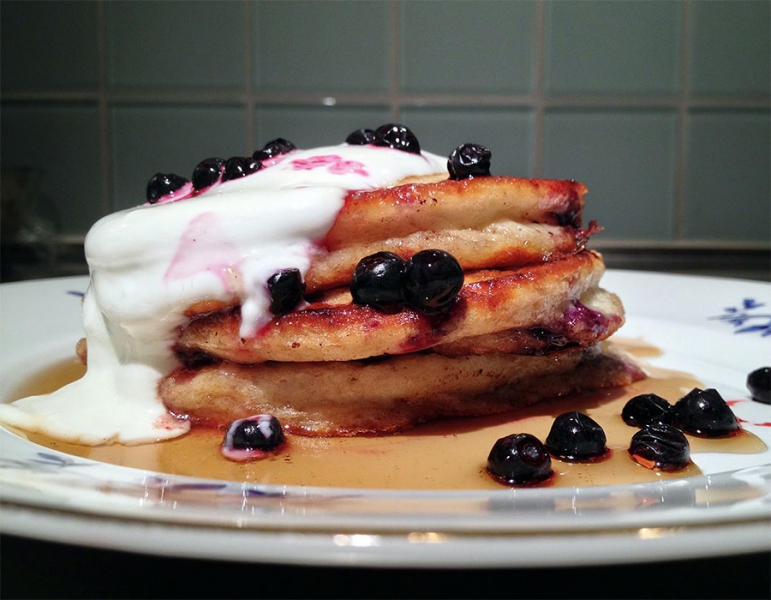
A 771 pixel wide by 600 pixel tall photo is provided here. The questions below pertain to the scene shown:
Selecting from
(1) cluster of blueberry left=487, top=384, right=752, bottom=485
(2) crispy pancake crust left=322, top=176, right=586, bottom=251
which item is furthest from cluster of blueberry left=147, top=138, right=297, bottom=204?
(1) cluster of blueberry left=487, top=384, right=752, bottom=485

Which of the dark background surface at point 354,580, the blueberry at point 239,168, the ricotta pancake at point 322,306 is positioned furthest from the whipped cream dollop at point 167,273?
the dark background surface at point 354,580

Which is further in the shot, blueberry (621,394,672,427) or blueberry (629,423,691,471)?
blueberry (621,394,672,427)

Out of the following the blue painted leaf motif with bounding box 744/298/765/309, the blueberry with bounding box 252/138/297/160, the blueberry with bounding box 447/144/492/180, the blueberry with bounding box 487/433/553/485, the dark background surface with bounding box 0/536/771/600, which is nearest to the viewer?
the dark background surface with bounding box 0/536/771/600

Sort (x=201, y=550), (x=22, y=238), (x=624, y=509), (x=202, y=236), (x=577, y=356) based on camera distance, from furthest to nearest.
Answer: (x=22, y=238) → (x=577, y=356) → (x=202, y=236) → (x=624, y=509) → (x=201, y=550)

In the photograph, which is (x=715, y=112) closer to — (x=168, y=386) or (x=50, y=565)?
(x=168, y=386)

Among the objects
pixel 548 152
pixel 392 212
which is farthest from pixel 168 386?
pixel 548 152

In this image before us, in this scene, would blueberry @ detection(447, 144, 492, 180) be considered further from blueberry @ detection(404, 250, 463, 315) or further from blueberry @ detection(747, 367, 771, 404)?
blueberry @ detection(747, 367, 771, 404)
